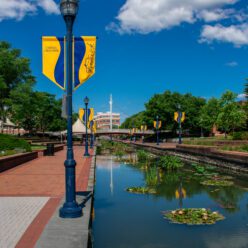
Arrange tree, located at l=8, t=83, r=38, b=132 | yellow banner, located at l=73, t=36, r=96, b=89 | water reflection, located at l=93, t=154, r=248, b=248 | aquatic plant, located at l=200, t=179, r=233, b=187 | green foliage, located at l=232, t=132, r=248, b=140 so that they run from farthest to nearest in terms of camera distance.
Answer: tree, located at l=8, t=83, r=38, b=132
green foliage, located at l=232, t=132, r=248, b=140
aquatic plant, located at l=200, t=179, r=233, b=187
yellow banner, located at l=73, t=36, r=96, b=89
water reflection, located at l=93, t=154, r=248, b=248

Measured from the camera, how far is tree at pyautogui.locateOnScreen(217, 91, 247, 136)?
52469mm

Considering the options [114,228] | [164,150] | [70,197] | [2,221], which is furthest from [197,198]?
[164,150]

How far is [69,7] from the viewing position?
7.13 metres

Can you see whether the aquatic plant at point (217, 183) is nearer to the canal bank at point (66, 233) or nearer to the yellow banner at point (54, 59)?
the canal bank at point (66, 233)

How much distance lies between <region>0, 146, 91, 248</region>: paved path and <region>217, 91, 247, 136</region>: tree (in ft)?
142

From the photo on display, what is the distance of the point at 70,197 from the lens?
7.09m

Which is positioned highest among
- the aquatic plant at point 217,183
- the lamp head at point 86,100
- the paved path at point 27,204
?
the lamp head at point 86,100

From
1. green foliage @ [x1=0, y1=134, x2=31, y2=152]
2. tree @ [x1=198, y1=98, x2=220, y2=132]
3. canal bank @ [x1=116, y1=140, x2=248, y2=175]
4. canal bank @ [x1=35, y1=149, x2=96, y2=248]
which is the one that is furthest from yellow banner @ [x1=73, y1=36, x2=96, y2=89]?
tree @ [x1=198, y1=98, x2=220, y2=132]

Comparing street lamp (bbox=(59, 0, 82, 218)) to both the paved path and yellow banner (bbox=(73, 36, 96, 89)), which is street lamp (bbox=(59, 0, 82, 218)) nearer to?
yellow banner (bbox=(73, 36, 96, 89))

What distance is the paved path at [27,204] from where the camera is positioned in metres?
6.10

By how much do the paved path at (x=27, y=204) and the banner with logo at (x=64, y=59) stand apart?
2.95 m

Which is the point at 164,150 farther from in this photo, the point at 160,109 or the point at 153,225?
the point at 160,109

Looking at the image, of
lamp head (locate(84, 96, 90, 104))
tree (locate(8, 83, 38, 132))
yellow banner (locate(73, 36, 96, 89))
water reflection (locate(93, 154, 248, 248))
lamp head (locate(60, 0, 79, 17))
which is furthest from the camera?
tree (locate(8, 83, 38, 132))

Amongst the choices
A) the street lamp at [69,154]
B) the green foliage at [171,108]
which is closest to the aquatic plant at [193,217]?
the street lamp at [69,154]
